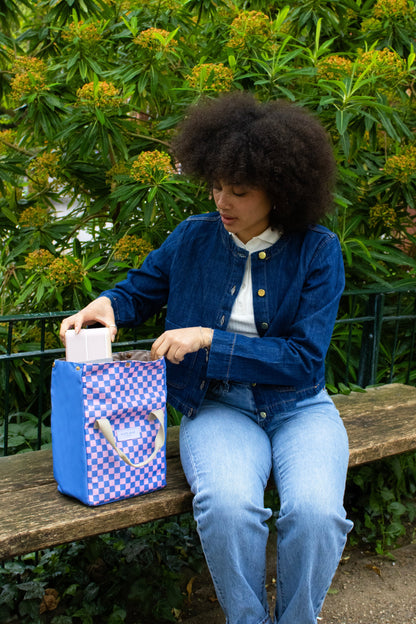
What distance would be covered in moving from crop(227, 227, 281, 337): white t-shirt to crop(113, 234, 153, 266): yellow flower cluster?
78cm

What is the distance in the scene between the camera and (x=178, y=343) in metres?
1.88

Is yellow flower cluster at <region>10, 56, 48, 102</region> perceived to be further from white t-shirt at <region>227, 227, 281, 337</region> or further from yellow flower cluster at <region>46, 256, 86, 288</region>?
white t-shirt at <region>227, 227, 281, 337</region>

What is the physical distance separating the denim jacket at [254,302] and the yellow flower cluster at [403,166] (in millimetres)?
1105

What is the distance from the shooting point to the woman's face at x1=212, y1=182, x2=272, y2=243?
6.58ft

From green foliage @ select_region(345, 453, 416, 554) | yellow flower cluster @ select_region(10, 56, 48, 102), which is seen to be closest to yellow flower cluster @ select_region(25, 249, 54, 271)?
yellow flower cluster @ select_region(10, 56, 48, 102)

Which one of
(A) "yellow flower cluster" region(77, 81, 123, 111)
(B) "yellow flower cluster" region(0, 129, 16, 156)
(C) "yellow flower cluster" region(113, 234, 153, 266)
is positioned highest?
(A) "yellow flower cluster" region(77, 81, 123, 111)

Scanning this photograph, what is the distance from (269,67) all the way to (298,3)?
0.76m

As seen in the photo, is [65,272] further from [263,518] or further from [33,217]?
[263,518]

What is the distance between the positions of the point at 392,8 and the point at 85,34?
4.86ft

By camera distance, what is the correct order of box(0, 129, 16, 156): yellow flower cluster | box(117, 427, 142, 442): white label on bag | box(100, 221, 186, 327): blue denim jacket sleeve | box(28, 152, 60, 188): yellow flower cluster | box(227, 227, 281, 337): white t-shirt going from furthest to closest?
box(0, 129, 16, 156): yellow flower cluster → box(28, 152, 60, 188): yellow flower cluster → box(100, 221, 186, 327): blue denim jacket sleeve → box(227, 227, 281, 337): white t-shirt → box(117, 427, 142, 442): white label on bag

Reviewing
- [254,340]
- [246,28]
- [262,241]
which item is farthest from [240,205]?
[246,28]

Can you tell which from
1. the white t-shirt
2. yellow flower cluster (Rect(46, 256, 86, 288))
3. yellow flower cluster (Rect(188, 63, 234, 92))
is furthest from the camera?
yellow flower cluster (Rect(188, 63, 234, 92))

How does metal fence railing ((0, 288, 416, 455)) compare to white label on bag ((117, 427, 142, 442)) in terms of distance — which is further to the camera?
metal fence railing ((0, 288, 416, 455))

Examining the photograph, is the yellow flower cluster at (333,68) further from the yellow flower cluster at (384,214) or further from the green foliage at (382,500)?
the green foliage at (382,500)
